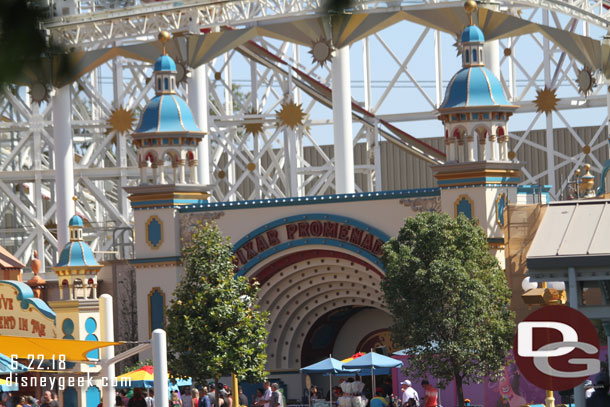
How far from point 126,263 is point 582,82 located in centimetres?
1385

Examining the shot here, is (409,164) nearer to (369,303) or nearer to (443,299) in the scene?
(369,303)

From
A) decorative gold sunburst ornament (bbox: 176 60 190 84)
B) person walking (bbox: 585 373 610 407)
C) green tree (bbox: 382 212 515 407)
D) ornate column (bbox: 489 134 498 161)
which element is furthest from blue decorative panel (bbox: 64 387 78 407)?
person walking (bbox: 585 373 610 407)

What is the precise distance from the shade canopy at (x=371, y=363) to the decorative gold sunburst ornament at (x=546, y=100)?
609 inches

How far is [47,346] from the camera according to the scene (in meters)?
18.7

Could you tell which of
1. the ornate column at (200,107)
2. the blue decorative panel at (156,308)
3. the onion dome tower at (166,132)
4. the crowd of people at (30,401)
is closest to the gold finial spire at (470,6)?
the onion dome tower at (166,132)

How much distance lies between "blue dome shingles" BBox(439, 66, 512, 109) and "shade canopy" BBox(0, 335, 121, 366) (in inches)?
398

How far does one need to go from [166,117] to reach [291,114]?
6.76 meters

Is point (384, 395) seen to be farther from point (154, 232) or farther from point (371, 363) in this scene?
point (154, 232)

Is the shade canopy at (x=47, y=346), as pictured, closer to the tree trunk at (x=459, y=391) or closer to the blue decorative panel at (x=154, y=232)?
the tree trunk at (x=459, y=391)

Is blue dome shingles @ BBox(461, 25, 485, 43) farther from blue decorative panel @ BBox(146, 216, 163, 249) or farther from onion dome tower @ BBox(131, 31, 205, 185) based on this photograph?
blue decorative panel @ BBox(146, 216, 163, 249)

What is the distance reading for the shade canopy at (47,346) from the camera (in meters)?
18.8

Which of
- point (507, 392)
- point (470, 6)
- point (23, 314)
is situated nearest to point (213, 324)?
point (23, 314)

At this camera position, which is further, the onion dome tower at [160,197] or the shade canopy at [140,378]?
the onion dome tower at [160,197]

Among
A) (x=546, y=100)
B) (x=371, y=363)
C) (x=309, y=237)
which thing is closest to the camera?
(x=371, y=363)
